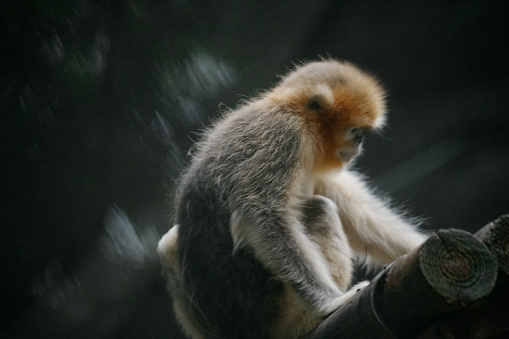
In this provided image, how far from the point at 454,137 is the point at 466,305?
3854 millimetres

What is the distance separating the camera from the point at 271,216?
107 inches

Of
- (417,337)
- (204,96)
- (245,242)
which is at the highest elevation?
(204,96)

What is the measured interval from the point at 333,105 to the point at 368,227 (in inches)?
38.1

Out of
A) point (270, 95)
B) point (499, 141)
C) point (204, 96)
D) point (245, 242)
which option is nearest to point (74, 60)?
point (204, 96)

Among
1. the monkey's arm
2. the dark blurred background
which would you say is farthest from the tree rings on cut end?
the dark blurred background

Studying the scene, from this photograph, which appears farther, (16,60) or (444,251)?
(16,60)

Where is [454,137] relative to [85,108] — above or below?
below

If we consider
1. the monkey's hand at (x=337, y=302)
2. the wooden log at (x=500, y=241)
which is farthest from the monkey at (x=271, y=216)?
the wooden log at (x=500, y=241)

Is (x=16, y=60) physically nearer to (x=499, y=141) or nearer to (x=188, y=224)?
(x=188, y=224)

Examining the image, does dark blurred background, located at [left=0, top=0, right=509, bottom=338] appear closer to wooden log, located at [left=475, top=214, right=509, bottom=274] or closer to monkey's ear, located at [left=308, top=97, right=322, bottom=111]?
monkey's ear, located at [left=308, top=97, right=322, bottom=111]

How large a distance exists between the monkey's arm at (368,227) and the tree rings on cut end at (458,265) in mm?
1907

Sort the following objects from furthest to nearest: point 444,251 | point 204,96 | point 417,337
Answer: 1. point 204,96
2. point 417,337
3. point 444,251

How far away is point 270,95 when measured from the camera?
337cm

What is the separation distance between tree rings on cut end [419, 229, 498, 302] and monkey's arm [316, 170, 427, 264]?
1907 mm
